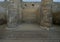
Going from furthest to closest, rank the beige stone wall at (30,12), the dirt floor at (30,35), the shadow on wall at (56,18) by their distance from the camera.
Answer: the beige stone wall at (30,12) < the shadow on wall at (56,18) < the dirt floor at (30,35)

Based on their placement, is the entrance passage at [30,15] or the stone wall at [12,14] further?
the entrance passage at [30,15]

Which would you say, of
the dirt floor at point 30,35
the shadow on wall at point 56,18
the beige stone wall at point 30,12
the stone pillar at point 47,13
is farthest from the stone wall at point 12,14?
the shadow on wall at point 56,18

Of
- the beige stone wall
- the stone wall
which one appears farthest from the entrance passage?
the stone wall

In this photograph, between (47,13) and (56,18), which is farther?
(56,18)

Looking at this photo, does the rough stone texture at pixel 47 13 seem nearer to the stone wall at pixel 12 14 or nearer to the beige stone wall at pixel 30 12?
the beige stone wall at pixel 30 12

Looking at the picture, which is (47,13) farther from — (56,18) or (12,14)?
(12,14)

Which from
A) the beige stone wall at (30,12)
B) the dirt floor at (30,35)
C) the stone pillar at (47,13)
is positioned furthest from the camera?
the beige stone wall at (30,12)

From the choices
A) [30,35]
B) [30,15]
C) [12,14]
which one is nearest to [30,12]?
→ [30,15]

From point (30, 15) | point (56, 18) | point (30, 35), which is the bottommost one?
point (30, 35)

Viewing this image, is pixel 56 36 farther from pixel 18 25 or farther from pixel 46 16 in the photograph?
pixel 18 25

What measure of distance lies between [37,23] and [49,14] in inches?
33.5

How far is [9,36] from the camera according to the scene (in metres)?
4.13

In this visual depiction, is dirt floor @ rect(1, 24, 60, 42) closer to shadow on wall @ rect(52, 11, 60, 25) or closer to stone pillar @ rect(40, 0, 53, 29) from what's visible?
stone pillar @ rect(40, 0, 53, 29)

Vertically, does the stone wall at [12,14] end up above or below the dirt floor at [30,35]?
above
